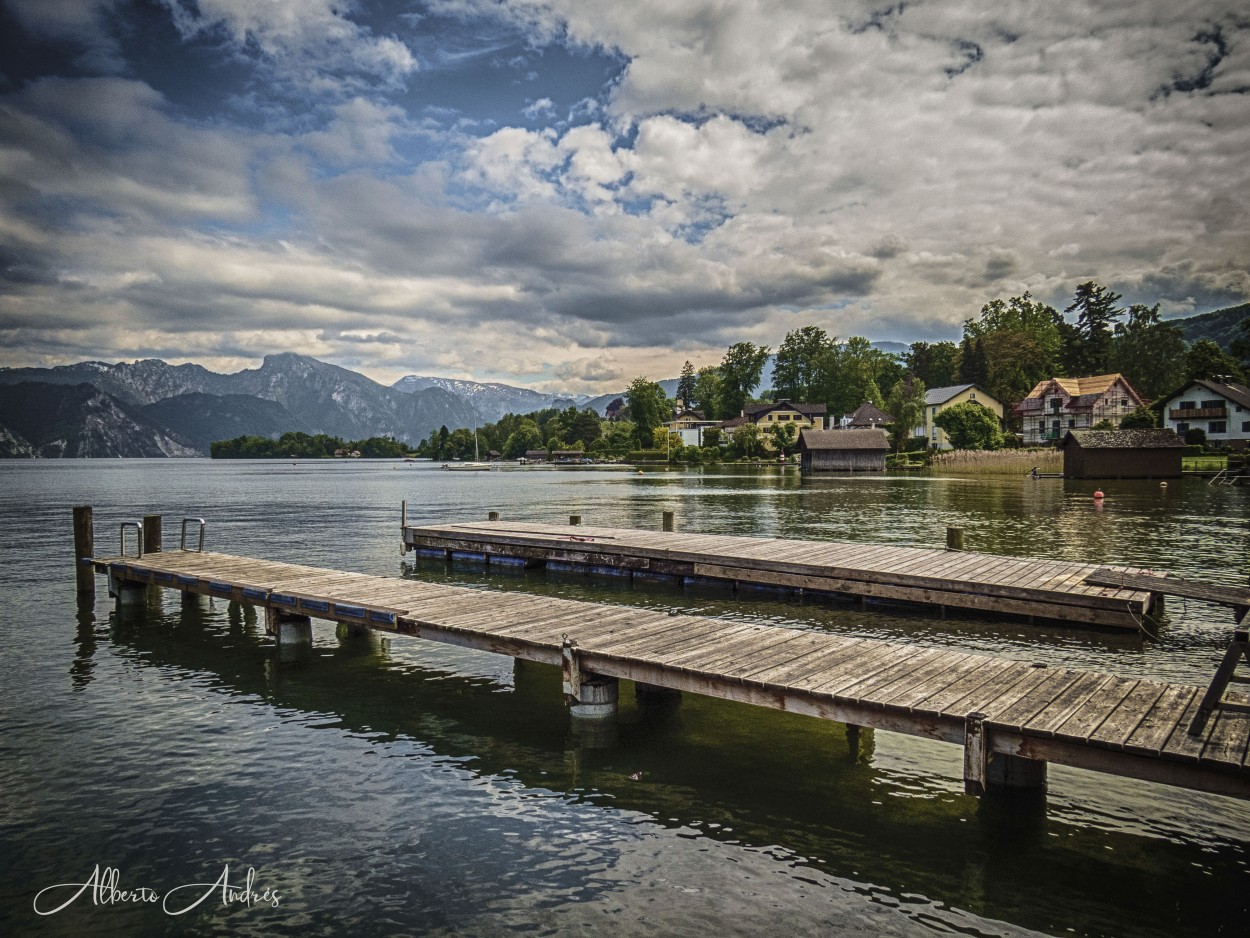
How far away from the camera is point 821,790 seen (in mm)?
9469

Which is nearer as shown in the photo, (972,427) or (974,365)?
(972,427)

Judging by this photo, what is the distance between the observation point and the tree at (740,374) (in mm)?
175375

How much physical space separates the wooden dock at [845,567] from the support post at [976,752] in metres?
7.91

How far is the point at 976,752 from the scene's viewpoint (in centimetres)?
798

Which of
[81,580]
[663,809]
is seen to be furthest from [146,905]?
[81,580]

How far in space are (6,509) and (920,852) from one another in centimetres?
7121

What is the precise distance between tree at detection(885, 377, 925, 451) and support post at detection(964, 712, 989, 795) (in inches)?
4565

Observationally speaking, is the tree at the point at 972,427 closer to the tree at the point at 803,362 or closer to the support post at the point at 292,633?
Result: the tree at the point at 803,362

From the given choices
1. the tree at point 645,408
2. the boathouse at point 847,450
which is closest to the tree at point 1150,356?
the boathouse at point 847,450

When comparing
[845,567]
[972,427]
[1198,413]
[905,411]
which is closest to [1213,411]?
[1198,413]

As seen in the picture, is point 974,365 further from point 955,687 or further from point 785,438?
point 955,687
